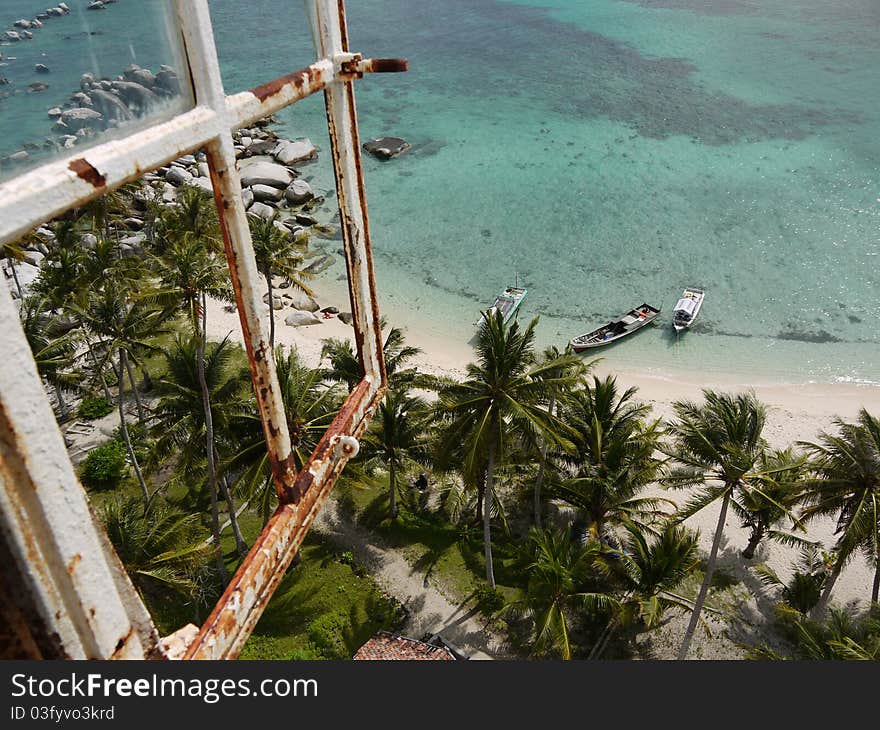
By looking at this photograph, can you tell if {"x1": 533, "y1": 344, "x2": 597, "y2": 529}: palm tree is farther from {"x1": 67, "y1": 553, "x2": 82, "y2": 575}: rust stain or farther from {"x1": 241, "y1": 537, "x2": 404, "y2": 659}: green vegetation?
{"x1": 67, "y1": 553, "x2": 82, "y2": 575}: rust stain

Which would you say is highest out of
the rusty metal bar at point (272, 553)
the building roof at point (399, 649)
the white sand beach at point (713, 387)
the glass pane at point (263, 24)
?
the glass pane at point (263, 24)

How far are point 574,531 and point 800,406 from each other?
1342 cm

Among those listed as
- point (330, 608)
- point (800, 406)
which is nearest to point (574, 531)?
point (330, 608)

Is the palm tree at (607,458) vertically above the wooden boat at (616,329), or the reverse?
the palm tree at (607,458)

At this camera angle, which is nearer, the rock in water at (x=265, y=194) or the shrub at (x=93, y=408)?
the shrub at (x=93, y=408)

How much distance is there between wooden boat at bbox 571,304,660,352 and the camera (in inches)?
1196

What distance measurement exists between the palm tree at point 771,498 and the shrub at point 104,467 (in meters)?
20.3

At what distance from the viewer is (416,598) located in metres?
19.0

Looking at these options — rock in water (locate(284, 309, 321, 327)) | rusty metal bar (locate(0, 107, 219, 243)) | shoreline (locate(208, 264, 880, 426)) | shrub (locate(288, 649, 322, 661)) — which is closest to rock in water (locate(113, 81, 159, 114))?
rusty metal bar (locate(0, 107, 219, 243))

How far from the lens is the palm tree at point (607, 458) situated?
18.1 metres

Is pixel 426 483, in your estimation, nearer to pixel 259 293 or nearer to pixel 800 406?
pixel 800 406

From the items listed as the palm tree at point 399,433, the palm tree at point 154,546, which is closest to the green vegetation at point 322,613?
the palm tree at point 399,433

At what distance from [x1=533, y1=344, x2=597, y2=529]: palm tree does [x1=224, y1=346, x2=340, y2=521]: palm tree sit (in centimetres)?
589

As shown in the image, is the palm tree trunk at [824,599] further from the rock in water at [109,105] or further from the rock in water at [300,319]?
the rock in water at [300,319]
